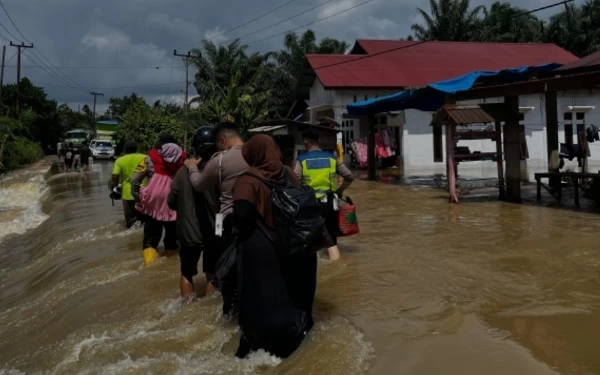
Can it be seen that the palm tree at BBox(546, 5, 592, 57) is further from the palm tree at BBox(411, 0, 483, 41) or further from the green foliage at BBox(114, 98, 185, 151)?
the green foliage at BBox(114, 98, 185, 151)

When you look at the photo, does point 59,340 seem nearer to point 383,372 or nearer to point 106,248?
point 383,372

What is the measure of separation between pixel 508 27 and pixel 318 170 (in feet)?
132

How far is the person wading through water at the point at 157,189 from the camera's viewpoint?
6.56 m

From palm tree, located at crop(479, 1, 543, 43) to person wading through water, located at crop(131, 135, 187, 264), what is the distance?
36.3m

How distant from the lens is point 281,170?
396 centimetres

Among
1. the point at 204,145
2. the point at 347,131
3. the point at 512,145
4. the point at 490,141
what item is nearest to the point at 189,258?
the point at 204,145

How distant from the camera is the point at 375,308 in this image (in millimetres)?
5195

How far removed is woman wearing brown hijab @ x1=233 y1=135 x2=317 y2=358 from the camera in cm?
379

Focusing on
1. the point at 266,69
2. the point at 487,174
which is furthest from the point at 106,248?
the point at 266,69

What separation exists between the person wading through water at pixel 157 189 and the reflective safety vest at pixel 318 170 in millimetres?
1373

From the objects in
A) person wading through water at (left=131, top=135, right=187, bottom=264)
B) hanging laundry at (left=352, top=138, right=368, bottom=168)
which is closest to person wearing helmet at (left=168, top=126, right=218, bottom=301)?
person wading through water at (left=131, top=135, right=187, bottom=264)

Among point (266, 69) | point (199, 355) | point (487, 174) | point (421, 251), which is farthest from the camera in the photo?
point (266, 69)

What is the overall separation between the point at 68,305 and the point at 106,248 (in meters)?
2.76

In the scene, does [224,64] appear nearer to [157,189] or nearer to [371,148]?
[371,148]
